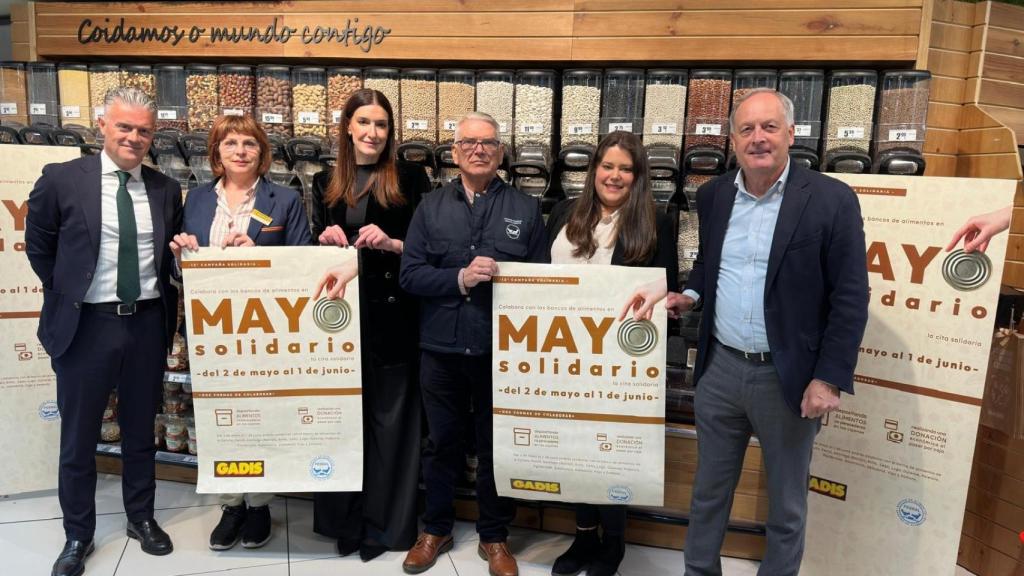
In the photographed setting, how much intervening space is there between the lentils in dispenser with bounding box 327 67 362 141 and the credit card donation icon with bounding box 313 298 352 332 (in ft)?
2.98

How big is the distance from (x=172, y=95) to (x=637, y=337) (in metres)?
2.43

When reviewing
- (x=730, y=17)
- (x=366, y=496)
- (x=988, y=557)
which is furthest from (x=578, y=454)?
(x=730, y=17)

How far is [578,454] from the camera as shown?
2.20 metres

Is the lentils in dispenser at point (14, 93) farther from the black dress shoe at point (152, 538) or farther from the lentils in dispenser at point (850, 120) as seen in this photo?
the lentils in dispenser at point (850, 120)

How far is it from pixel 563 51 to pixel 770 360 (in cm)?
163

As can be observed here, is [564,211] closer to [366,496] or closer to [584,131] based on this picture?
[584,131]

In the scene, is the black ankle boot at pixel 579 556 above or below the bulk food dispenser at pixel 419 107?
below

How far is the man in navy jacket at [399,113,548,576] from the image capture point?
2143 millimetres

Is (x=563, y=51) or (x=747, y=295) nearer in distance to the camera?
(x=747, y=295)

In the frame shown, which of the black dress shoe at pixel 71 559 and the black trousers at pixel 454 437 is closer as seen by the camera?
the black trousers at pixel 454 437

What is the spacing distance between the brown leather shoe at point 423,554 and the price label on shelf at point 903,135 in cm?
226

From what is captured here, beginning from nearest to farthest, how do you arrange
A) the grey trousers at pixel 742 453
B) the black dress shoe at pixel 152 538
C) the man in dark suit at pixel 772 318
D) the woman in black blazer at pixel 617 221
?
the man in dark suit at pixel 772 318, the grey trousers at pixel 742 453, the woman in black blazer at pixel 617 221, the black dress shoe at pixel 152 538

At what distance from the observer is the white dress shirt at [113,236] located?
2312 mm

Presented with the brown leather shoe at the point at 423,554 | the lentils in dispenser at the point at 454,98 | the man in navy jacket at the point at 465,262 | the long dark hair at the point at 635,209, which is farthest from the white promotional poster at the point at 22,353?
the long dark hair at the point at 635,209
